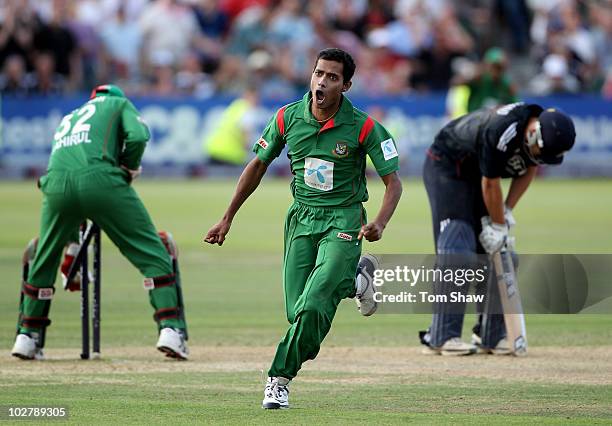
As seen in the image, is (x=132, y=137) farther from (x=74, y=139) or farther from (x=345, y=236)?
(x=345, y=236)

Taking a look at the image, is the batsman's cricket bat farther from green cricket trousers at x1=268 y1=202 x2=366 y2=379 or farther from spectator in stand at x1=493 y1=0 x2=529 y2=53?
spectator in stand at x1=493 y1=0 x2=529 y2=53

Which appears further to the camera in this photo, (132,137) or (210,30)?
→ (210,30)

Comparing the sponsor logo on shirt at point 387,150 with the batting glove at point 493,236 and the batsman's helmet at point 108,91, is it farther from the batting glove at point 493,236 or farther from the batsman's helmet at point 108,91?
the batsman's helmet at point 108,91

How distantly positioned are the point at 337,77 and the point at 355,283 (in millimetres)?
1256

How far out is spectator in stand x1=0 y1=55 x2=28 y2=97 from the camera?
2816 cm

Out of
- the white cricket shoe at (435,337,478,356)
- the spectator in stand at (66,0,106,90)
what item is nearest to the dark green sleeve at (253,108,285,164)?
the white cricket shoe at (435,337,478,356)

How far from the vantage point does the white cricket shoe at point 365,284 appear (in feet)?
28.0

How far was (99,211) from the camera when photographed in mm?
10219

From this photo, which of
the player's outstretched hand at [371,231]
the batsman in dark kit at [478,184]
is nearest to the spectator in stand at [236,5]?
the batsman in dark kit at [478,184]

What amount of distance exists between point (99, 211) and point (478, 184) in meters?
3.07

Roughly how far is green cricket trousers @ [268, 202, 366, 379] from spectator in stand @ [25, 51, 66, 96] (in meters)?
20.8

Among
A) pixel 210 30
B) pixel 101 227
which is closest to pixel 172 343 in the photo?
pixel 101 227

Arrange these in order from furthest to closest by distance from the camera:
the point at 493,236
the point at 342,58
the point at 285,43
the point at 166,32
Answer: the point at 285,43
the point at 166,32
the point at 493,236
the point at 342,58

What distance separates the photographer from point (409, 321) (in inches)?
522
